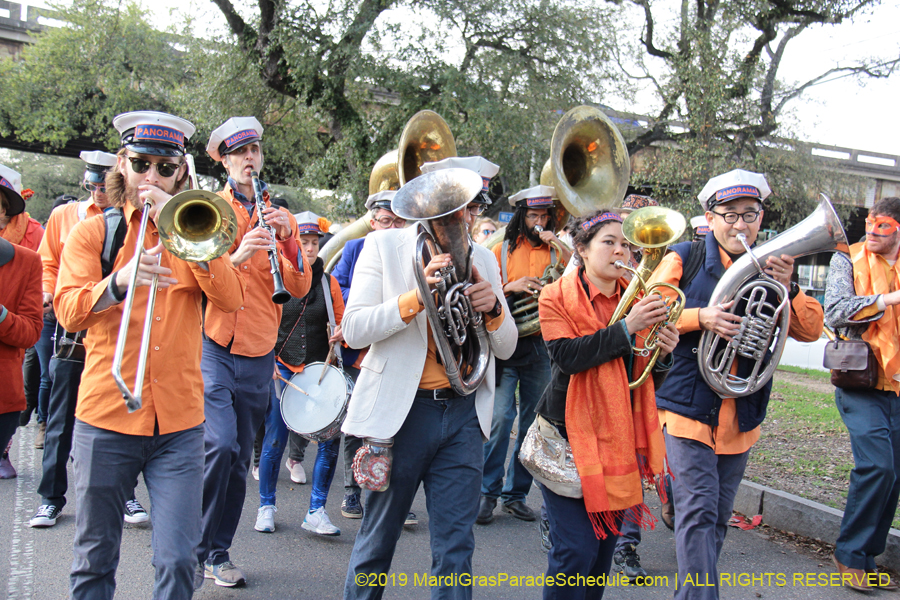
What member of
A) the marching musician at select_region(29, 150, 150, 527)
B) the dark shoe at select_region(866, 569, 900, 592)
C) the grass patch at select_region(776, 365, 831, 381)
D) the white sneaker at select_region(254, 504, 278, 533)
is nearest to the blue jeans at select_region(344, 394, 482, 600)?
the white sneaker at select_region(254, 504, 278, 533)

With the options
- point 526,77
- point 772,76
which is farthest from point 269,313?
point 772,76

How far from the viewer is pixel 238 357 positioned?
345 cm

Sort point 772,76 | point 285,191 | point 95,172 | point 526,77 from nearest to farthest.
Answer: point 95,172
point 526,77
point 772,76
point 285,191

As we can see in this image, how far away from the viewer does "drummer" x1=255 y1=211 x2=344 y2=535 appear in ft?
14.5

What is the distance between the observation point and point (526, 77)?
1152 cm

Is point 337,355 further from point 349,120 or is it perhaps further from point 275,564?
point 349,120

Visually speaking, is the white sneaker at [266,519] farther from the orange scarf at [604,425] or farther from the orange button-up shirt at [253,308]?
the orange scarf at [604,425]

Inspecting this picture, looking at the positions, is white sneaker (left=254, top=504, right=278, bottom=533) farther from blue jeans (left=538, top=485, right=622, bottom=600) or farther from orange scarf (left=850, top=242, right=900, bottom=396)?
orange scarf (left=850, top=242, right=900, bottom=396)

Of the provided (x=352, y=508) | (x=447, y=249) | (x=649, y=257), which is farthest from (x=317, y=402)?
(x=649, y=257)

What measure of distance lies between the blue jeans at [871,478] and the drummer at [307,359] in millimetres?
3101

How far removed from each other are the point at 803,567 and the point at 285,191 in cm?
1999

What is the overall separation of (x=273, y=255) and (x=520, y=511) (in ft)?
8.82

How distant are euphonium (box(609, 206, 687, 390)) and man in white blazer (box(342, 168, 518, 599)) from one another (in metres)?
0.60

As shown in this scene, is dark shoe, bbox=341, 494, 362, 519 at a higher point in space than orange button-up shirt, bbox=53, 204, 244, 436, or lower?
lower
